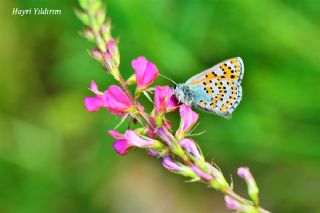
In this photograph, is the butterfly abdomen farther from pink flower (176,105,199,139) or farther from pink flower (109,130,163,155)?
pink flower (109,130,163,155)

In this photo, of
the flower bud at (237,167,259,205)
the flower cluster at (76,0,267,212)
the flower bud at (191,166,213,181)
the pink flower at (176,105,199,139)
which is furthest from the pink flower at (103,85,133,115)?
the flower bud at (237,167,259,205)

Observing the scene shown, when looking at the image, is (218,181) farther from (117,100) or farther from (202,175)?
(117,100)

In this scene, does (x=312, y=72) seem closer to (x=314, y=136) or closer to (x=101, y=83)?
(x=314, y=136)

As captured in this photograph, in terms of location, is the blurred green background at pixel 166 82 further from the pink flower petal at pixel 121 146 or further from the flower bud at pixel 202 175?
the flower bud at pixel 202 175

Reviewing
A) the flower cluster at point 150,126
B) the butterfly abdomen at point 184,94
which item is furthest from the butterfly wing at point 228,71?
the flower cluster at point 150,126

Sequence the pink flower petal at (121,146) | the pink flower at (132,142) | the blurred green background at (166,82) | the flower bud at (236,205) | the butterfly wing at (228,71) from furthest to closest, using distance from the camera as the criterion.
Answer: the blurred green background at (166,82) < the butterfly wing at (228,71) < the pink flower petal at (121,146) < the pink flower at (132,142) < the flower bud at (236,205)

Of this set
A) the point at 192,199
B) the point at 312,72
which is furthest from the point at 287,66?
the point at 192,199

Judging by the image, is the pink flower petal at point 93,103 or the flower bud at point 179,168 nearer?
the flower bud at point 179,168
